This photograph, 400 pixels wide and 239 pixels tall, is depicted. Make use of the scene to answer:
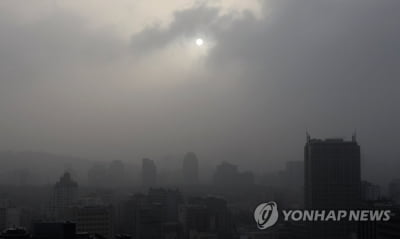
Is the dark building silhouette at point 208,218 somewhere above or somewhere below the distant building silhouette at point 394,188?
below

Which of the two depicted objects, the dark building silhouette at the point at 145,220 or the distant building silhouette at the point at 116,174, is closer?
the dark building silhouette at the point at 145,220

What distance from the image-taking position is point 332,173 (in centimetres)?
3153

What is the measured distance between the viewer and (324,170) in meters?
31.9

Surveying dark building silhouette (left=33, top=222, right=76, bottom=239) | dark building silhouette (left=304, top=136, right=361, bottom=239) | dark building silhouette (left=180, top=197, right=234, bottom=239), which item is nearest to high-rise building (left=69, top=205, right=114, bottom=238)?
dark building silhouette (left=180, top=197, right=234, bottom=239)

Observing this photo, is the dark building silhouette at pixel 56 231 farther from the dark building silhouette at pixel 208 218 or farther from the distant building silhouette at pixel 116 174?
the distant building silhouette at pixel 116 174

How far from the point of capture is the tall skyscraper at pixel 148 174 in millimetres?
47031

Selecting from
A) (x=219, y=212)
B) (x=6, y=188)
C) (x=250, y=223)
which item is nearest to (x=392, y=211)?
(x=250, y=223)

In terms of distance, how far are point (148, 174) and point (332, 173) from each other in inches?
770

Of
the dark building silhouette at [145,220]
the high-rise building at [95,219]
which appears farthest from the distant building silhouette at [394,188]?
the high-rise building at [95,219]

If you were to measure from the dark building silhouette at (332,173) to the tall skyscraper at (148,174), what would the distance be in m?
16.9

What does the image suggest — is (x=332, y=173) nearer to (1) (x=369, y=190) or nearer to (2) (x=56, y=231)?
(1) (x=369, y=190)

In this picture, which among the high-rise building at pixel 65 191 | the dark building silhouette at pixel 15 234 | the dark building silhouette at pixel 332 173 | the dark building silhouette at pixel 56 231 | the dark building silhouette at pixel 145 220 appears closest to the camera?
the dark building silhouette at pixel 15 234

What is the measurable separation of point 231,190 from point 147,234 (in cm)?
1412

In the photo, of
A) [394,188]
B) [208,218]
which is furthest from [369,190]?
[208,218]
